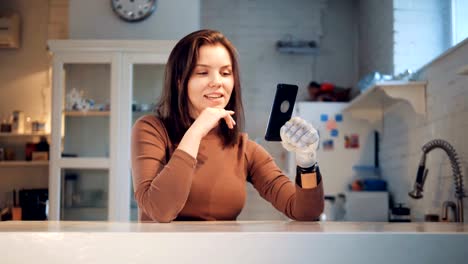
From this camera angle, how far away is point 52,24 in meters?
5.61

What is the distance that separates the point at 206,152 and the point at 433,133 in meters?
1.97

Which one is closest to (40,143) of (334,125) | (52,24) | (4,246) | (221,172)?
(52,24)

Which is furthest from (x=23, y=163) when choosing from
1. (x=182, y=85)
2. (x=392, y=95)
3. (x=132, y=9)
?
(x=182, y=85)

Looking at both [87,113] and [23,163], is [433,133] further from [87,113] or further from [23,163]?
[23,163]

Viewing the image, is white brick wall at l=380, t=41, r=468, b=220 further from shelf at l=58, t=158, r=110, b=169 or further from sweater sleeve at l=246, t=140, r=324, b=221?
shelf at l=58, t=158, r=110, b=169

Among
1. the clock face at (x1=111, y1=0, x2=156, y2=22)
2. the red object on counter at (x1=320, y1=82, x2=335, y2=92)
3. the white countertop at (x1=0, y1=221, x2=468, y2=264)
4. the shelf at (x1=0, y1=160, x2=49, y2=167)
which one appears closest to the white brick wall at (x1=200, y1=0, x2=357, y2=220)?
the red object on counter at (x1=320, y1=82, x2=335, y2=92)

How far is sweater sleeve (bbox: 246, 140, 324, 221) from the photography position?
5.18ft

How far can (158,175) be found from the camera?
147 cm

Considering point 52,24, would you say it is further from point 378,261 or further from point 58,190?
point 378,261

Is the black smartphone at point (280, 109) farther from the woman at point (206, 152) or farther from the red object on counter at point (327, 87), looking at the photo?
the red object on counter at point (327, 87)

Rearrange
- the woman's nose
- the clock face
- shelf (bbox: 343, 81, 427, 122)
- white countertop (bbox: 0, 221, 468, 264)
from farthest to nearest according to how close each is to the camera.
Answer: the clock face < shelf (bbox: 343, 81, 427, 122) < the woman's nose < white countertop (bbox: 0, 221, 468, 264)

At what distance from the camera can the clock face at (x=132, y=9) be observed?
484 cm

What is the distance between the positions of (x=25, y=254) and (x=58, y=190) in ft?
12.5

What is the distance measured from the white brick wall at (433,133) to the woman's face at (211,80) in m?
1.49
